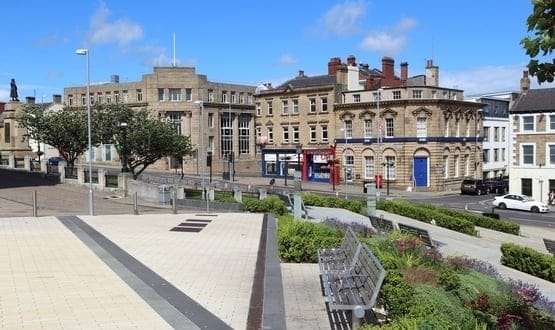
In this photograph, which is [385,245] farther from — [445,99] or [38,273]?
[445,99]

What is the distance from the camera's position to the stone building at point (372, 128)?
6116 cm

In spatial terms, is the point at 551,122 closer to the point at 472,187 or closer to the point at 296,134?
the point at 472,187

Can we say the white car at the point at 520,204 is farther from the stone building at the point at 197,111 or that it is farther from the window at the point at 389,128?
the stone building at the point at 197,111

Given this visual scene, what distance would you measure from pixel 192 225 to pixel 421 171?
4486cm

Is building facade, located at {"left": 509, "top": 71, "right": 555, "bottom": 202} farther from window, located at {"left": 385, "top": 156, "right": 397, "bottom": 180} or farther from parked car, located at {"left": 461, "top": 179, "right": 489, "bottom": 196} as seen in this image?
window, located at {"left": 385, "top": 156, "right": 397, "bottom": 180}

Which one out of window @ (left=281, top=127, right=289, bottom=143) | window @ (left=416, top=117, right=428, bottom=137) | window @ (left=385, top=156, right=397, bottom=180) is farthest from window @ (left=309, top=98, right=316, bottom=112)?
window @ (left=416, top=117, right=428, bottom=137)

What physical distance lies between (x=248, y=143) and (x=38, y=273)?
3143 inches

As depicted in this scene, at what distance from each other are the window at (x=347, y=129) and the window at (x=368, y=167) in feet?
10.7

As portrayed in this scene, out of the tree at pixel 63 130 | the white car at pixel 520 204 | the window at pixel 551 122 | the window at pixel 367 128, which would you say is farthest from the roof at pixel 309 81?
the tree at pixel 63 130

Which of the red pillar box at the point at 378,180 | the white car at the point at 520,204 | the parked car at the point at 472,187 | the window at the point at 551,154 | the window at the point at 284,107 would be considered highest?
the window at the point at 284,107

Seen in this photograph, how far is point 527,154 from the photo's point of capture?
5456cm

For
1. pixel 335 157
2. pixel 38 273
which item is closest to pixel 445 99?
pixel 335 157

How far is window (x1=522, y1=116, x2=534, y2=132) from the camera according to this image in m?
54.4

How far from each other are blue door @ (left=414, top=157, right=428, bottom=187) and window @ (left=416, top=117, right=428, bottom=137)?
8.15 ft
